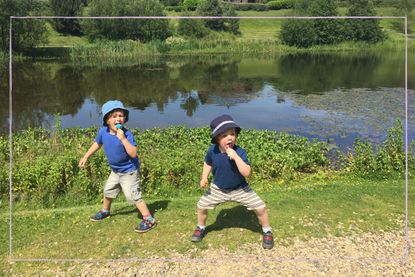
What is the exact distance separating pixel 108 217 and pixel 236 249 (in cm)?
229

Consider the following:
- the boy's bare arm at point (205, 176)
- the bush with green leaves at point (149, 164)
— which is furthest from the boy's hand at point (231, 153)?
the bush with green leaves at point (149, 164)

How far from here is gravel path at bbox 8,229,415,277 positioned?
538 cm

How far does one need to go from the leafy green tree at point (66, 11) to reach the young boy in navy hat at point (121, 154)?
189 feet

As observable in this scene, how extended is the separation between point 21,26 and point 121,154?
45.1 meters

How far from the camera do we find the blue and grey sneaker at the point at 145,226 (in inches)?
255

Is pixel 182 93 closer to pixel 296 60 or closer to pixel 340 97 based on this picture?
pixel 340 97

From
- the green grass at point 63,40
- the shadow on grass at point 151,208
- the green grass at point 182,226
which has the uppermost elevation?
the green grass at point 63,40

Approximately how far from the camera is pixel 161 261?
5.63m

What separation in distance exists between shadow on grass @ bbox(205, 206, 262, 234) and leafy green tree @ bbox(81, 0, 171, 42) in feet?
156

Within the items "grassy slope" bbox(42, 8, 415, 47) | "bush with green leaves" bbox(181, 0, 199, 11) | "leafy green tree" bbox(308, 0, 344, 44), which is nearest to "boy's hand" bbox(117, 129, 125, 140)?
"leafy green tree" bbox(308, 0, 344, 44)

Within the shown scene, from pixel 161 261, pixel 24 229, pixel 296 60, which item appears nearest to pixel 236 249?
pixel 161 261

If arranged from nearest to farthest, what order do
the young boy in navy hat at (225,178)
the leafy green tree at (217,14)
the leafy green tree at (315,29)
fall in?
1. the young boy in navy hat at (225,178)
2. the leafy green tree at (315,29)
3. the leafy green tree at (217,14)

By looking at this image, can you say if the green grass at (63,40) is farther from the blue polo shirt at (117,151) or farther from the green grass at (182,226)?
the blue polo shirt at (117,151)

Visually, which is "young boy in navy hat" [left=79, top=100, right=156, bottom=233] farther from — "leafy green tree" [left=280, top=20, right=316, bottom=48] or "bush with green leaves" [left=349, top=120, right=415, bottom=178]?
"leafy green tree" [left=280, top=20, right=316, bottom=48]
